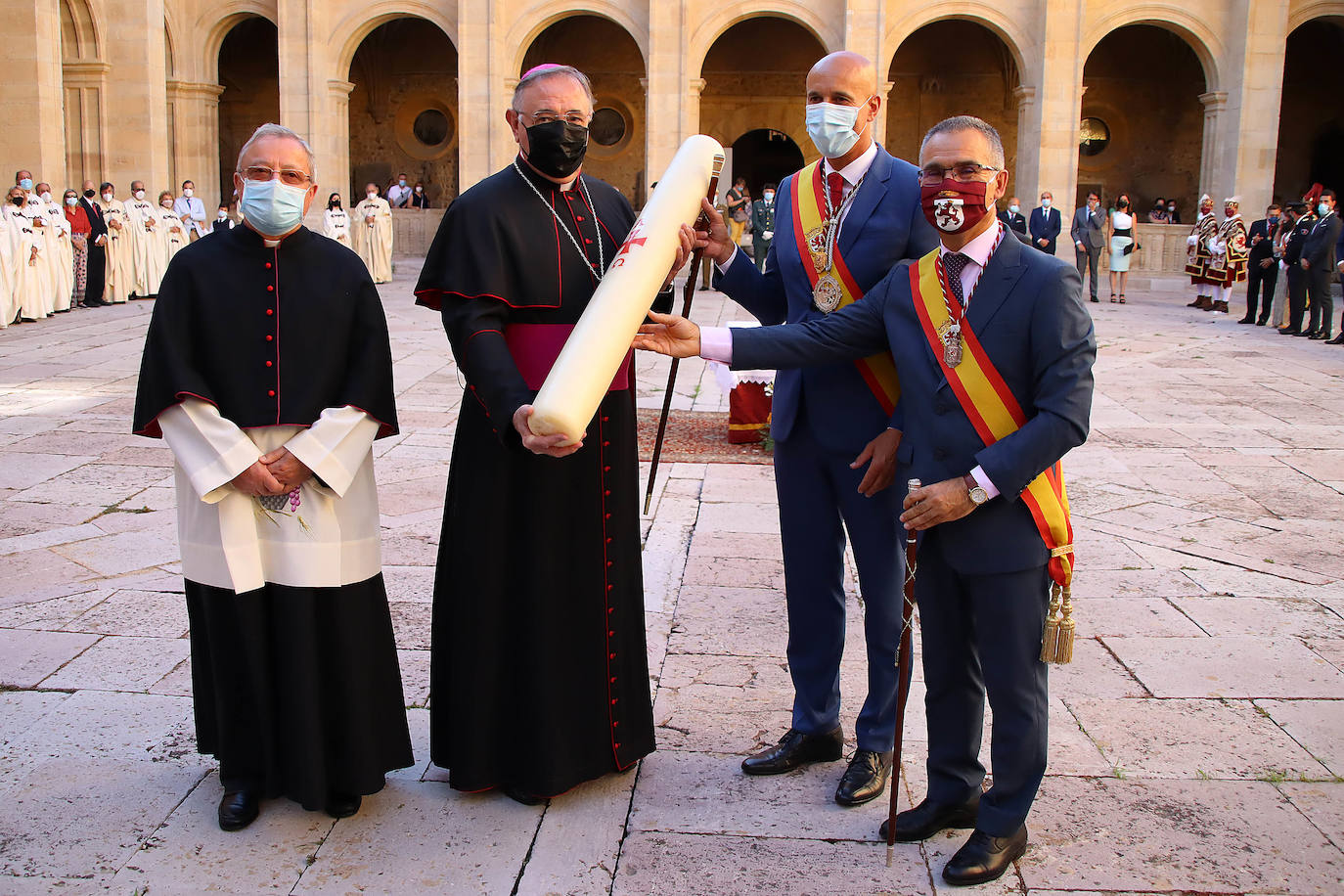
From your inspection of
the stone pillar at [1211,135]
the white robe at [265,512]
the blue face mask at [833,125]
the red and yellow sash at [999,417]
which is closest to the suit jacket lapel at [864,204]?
the blue face mask at [833,125]

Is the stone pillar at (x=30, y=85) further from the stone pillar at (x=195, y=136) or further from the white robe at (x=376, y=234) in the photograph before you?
the stone pillar at (x=195, y=136)

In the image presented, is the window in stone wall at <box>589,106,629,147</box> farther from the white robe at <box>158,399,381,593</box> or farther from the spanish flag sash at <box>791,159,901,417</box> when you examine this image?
the white robe at <box>158,399,381,593</box>

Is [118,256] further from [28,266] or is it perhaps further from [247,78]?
[247,78]

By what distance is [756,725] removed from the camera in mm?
3826

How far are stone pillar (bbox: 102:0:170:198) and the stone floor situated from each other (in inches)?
606

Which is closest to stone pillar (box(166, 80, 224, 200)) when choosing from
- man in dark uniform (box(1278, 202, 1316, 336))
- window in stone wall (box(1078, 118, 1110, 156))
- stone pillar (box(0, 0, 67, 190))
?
stone pillar (box(0, 0, 67, 190))

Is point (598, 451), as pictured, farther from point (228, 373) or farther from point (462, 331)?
point (228, 373)

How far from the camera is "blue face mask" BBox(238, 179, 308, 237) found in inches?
120

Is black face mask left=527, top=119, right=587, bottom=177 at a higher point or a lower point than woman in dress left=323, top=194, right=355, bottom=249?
lower

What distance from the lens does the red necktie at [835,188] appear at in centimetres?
338

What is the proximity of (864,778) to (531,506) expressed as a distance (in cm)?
118

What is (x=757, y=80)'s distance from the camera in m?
29.7

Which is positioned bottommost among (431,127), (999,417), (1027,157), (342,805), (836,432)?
(342,805)

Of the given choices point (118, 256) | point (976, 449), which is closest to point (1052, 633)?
point (976, 449)
